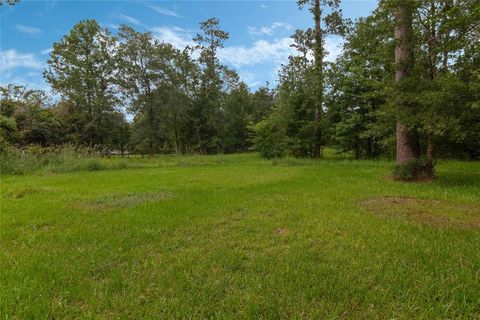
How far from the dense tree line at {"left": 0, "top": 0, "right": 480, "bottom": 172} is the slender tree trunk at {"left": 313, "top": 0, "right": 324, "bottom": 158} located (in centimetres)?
5

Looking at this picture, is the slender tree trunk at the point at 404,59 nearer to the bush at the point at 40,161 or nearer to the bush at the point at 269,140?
the bush at the point at 269,140

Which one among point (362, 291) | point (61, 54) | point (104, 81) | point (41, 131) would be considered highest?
point (61, 54)

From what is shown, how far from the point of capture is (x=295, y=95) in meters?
16.9

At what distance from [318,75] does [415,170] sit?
33.2 feet

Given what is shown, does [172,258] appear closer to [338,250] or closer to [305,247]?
[305,247]

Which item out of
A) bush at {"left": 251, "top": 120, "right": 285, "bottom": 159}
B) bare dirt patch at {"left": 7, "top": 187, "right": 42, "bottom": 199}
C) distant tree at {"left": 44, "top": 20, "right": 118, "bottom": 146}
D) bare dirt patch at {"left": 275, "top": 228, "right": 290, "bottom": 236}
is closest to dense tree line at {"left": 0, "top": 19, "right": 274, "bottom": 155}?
distant tree at {"left": 44, "top": 20, "right": 118, "bottom": 146}

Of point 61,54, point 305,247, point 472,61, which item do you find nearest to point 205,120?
point 61,54

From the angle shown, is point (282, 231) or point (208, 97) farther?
point (208, 97)

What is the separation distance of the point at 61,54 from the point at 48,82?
287cm

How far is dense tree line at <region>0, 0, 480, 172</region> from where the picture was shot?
6.38 m

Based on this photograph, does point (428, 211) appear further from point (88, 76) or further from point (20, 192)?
point (88, 76)

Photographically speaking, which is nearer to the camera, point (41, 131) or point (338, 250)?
point (338, 250)

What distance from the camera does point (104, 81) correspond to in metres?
27.5

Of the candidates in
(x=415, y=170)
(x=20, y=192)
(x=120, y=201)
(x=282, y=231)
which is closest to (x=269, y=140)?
(x=415, y=170)
